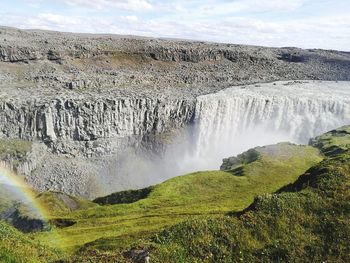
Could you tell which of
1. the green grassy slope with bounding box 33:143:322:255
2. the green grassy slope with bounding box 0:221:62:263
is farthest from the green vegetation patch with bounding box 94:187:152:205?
the green grassy slope with bounding box 0:221:62:263

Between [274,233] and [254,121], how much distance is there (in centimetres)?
11115

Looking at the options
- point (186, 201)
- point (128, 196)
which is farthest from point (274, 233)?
point (128, 196)

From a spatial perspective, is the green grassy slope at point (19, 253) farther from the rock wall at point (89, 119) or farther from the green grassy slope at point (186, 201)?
the rock wall at point (89, 119)

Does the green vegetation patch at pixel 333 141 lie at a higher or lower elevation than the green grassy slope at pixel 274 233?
lower

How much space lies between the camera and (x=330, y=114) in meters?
136

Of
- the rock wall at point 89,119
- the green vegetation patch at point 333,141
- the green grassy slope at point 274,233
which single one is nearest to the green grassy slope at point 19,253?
the green grassy slope at point 274,233

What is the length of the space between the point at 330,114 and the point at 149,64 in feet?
246

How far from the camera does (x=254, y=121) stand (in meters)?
137

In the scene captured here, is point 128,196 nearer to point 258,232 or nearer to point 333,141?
point 333,141

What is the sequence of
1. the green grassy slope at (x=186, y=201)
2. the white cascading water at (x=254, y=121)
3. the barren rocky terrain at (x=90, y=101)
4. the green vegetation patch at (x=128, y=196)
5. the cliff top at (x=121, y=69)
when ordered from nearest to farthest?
1. the green grassy slope at (x=186, y=201)
2. the green vegetation patch at (x=128, y=196)
3. the barren rocky terrain at (x=90, y=101)
4. the white cascading water at (x=254, y=121)
5. the cliff top at (x=121, y=69)

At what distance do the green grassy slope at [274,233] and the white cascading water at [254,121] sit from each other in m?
99.8

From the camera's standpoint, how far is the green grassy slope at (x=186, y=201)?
4875 cm

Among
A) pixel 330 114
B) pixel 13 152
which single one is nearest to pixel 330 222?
pixel 13 152

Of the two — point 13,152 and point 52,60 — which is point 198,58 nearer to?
point 52,60
